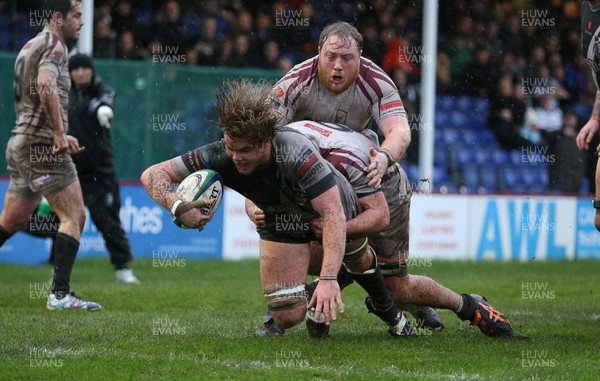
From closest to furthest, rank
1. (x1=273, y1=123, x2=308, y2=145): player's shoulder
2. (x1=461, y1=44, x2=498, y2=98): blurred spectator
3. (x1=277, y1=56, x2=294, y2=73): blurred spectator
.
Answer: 1. (x1=273, y1=123, x2=308, y2=145): player's shoulder
2. (x1=277, y1=56, x2=294, y2=73): blurred spectator
3. (x1=461, y1=44, x2=498, y2=98): blurred spectator

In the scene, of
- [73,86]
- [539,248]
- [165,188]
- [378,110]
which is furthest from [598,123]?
[539,248]

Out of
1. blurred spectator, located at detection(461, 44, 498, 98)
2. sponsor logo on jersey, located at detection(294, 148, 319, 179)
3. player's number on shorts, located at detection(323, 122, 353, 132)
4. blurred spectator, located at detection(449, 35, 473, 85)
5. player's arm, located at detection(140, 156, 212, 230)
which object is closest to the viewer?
player's arm, located at detection(140, 156, 212, 230)

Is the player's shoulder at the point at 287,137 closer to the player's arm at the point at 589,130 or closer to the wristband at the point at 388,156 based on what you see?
the wristband at the point at 388,156

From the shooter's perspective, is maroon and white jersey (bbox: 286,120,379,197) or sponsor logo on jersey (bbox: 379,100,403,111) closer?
maroon and white jersey (bbox: 286,120,379,197)

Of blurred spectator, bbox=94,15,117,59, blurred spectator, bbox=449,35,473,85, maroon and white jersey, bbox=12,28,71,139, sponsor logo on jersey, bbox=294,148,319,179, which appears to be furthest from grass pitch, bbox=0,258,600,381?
blurred spectator, bbox=449,35,473,85

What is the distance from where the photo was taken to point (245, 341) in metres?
6.88

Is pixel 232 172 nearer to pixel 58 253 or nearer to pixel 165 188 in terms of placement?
pixel 165 188

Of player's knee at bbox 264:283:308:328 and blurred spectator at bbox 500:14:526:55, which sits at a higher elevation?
blurred spectator at bbox 500:14:526:55

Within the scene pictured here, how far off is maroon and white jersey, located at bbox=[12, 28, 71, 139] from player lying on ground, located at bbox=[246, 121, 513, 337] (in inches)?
96.4

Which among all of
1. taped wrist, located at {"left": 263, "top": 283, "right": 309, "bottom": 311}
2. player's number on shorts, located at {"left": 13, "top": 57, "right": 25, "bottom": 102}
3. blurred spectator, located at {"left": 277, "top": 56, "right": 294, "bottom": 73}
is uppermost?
blurred spectator, located at {"left": 277, "top": 56, "right": 294, "bottom": 73}

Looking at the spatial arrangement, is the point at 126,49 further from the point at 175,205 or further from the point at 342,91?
the point at 175,205

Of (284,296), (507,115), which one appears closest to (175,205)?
(284,296)

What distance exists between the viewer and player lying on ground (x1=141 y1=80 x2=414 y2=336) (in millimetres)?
6086

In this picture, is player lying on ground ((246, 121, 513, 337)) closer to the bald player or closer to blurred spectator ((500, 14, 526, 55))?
the bald player
